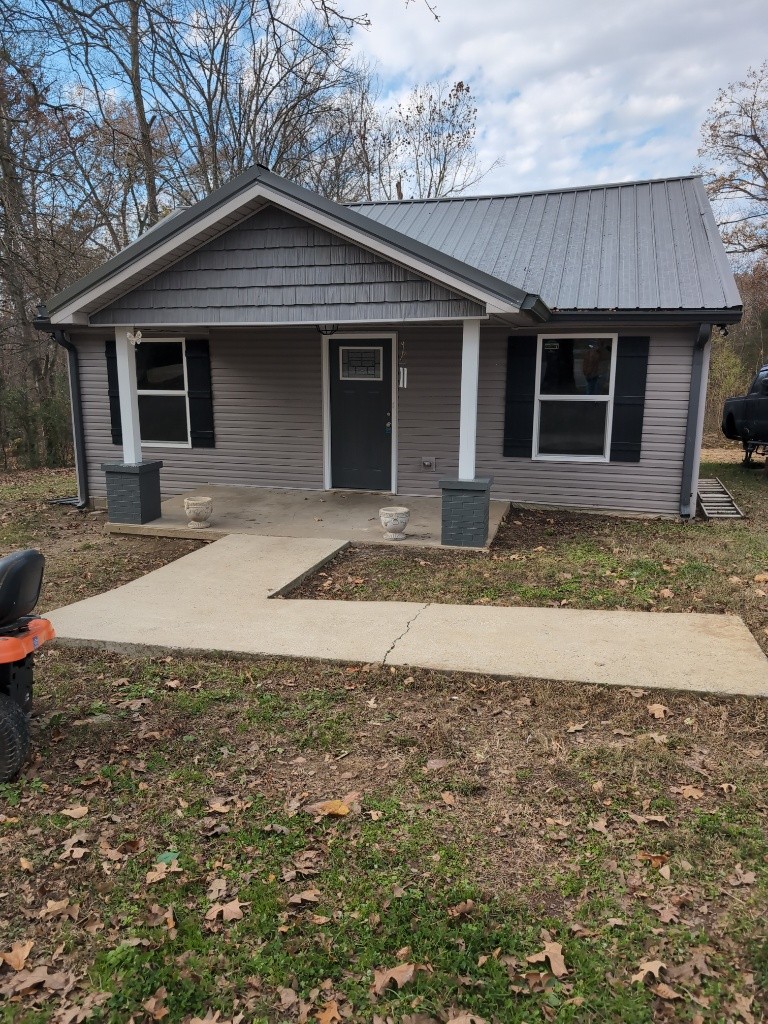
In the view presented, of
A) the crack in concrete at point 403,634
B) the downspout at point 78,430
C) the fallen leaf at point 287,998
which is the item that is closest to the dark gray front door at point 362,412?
the downspout at point 78,430

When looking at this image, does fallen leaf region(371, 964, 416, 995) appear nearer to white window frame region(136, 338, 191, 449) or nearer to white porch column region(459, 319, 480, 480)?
white porch column region(459, 319, 480, 480)

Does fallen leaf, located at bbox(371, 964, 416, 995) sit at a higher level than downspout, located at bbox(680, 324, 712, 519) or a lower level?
lower

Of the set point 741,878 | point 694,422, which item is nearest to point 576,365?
point 694,422

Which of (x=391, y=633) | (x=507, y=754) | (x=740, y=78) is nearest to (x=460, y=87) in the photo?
(x=740, y=78)

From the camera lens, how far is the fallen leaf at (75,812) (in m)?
2.89

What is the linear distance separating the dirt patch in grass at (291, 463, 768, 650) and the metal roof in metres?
2.46

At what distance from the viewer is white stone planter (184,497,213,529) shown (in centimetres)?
778

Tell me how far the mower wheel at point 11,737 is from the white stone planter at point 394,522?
14.9 ft

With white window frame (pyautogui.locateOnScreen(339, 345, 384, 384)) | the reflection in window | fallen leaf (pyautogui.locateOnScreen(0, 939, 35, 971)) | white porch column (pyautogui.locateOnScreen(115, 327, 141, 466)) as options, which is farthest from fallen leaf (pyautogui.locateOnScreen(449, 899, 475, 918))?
white window frame (pyautogui.locateOnScreen(339, 345, 384, 384))

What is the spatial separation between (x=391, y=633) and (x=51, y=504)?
718 centimetres

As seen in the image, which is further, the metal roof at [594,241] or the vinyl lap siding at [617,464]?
the vinyl lap siding at [617,464]

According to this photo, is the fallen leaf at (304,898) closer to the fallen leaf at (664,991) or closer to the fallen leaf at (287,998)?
the fallen leaf at (287,998)

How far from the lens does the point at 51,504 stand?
32.7ft

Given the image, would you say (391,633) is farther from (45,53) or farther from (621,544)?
(45,53)
